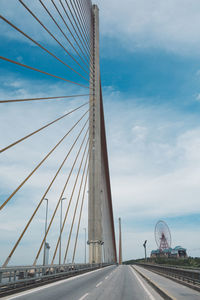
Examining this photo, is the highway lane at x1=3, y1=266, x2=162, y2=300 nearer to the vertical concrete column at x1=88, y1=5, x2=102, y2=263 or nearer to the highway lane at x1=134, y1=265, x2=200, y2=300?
the highway lane at x1=134, y1=265, x2=200, y2=300

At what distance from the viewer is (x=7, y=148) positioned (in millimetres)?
11172

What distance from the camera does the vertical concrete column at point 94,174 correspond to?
1432 inches

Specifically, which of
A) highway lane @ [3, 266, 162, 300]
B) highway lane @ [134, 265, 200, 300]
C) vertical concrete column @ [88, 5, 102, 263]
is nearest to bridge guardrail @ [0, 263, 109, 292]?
highway lane @ [3, 266, 162, 300]

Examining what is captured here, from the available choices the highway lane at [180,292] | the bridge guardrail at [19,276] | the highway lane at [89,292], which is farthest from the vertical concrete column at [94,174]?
the highway lane at [180,292]

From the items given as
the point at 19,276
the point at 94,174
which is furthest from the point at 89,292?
the point at 94,174

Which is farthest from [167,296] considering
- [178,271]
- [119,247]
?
[119,247]

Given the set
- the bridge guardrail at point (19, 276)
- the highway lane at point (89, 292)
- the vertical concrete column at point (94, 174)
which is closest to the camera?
the highway lane at point (89, 292)

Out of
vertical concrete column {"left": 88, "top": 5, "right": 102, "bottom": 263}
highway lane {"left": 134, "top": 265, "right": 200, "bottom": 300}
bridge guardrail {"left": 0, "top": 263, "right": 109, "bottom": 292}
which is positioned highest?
vertical concrete column {"left": 88, "top": 5, "right": 102, "bottom": 263}

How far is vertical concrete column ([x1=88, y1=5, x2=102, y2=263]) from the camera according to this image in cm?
3638

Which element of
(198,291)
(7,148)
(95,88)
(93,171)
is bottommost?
(198,291)

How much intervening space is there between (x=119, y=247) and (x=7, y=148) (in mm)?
129408

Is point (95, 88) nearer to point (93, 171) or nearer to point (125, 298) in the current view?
point (93, 171)

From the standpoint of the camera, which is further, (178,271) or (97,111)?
(97,111)

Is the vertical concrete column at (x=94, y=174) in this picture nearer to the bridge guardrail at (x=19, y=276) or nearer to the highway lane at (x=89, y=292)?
the bridge guardrail at (x=19, y=276)
